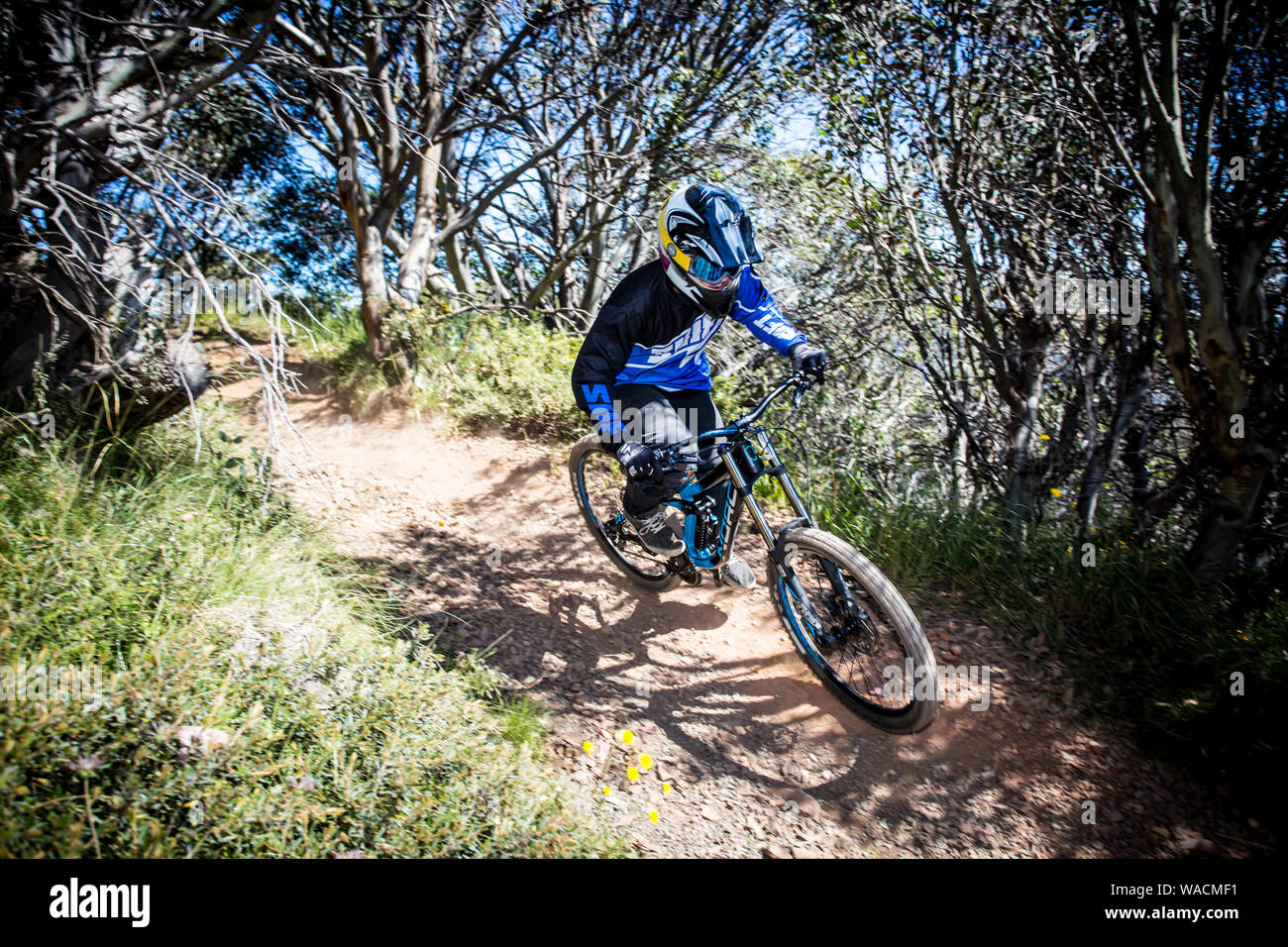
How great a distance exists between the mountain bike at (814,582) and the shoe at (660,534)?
6.2 inches

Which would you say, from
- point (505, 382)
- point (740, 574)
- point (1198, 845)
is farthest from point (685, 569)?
point (505, 382)

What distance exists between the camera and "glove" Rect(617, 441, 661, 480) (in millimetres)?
3609

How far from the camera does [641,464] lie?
3607 mm

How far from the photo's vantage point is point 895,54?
5.26 metres

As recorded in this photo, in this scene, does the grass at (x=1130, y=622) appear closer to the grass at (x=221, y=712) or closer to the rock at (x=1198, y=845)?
the rock at (x=1198, y=845)

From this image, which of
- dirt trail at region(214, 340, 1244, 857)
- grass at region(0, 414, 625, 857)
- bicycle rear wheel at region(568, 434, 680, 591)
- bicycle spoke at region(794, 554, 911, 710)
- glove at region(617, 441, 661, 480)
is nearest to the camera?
grass at region(0, 414, 625, 857)

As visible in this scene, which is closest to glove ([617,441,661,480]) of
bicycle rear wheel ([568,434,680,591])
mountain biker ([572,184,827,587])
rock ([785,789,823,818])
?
mountain biker ([572,184,827,587])

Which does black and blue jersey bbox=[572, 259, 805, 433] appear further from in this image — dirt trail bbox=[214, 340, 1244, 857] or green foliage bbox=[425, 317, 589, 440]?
green foliage bbox=[425, 317, 589, 440]

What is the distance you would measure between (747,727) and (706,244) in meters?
2.59

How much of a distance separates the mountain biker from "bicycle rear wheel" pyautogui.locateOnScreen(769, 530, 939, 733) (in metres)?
0.32

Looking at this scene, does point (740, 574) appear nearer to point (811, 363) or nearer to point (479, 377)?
point (811, 363)

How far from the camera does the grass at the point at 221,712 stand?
2.15m
